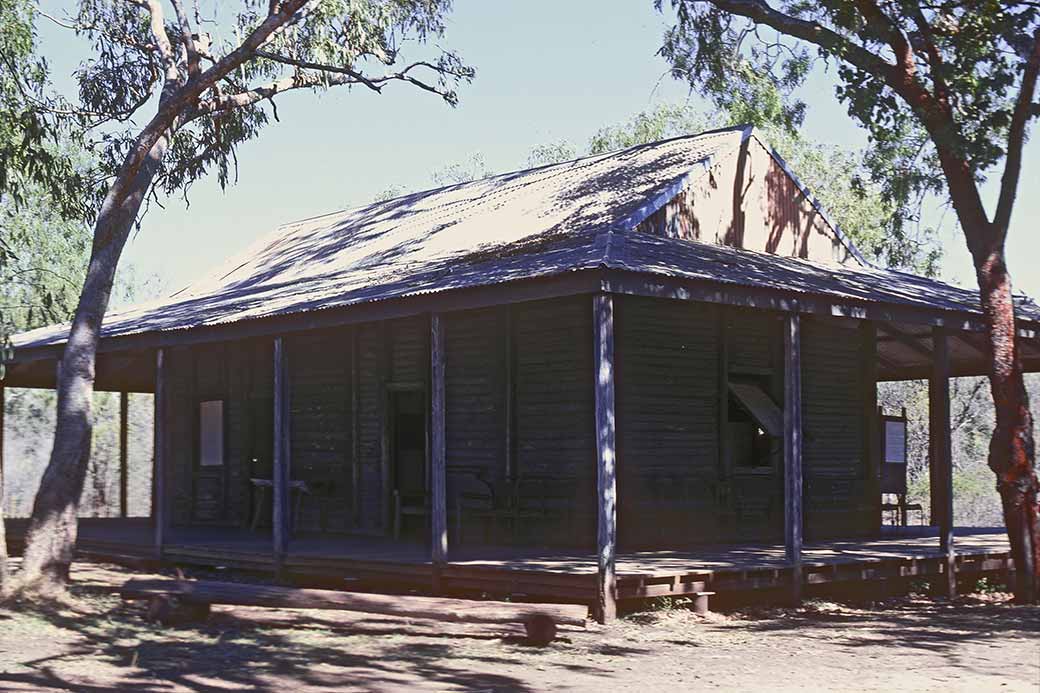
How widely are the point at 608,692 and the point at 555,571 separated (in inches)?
139

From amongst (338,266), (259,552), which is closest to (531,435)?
(259,552)

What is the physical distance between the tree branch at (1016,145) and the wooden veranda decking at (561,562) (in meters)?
3.95

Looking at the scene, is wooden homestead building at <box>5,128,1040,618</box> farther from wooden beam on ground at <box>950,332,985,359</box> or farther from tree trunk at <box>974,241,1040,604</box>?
tree trunk at <box>974,241,1040,604</box>

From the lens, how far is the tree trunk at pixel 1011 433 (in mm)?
14984

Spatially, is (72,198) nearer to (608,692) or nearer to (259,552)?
(259,552)

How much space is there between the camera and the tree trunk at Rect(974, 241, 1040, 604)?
1498cm


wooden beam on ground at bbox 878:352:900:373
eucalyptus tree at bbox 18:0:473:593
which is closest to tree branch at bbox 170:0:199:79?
eucalyptus tree at bbox 18:0:473:593

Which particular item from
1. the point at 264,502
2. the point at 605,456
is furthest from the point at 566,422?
the point at 264,502

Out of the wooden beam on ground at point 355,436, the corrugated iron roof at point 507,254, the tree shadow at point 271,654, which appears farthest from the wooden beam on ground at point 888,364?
the tree shadow at point 271,654

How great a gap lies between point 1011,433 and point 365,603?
23.8 ft

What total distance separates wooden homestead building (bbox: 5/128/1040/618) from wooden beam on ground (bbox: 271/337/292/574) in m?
0.04

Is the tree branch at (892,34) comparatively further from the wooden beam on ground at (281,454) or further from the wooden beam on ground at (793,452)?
the wooden beam on ground at (281,454)

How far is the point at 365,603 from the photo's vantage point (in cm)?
1253

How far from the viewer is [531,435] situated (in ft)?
56.7
